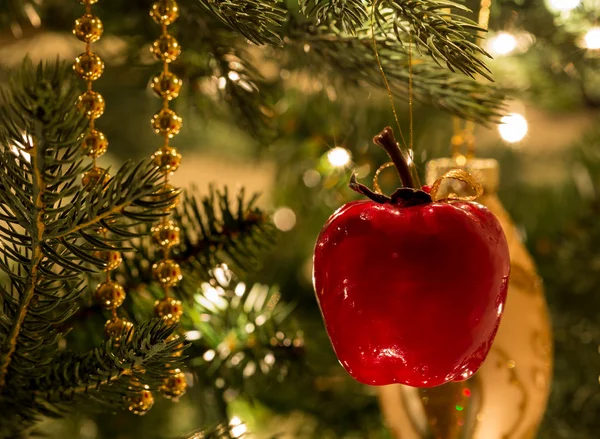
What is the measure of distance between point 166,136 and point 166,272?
0.25ft

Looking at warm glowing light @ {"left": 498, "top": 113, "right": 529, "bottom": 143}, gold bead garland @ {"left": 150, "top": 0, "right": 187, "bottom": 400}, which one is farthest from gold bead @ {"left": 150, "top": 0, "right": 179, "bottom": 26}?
warm glowing light @ {"left": 498, "top": 113, "right": 529, "bottom": 143}

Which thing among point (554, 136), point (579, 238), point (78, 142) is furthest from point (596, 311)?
point (554, 136)

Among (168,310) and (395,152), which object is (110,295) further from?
(395,152)

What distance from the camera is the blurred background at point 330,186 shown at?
0.48m

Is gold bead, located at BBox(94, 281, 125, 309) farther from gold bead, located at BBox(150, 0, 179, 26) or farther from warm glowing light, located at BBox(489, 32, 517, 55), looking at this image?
warm glowing light, located at BBox(489, 32, 517, 55)

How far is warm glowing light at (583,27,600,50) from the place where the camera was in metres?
0.61

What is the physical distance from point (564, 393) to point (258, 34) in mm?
582

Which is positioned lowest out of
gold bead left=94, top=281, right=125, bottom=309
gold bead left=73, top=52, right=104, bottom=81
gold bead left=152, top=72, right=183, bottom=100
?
gold bead left=94, top=281, right=125, bottom=309

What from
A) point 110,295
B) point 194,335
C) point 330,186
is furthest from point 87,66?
point 330,186

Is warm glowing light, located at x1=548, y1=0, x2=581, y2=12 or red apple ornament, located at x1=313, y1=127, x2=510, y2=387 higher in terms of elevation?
warm glowing light, located at x1=548, y1=0, x2=581, y2=12

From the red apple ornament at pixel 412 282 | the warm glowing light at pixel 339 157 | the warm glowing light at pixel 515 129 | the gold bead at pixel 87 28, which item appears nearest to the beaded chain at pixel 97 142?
the gold bead at pixel 87 28

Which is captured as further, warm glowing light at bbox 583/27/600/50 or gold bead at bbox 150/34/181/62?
→ warm glowing light at bbox 583/27/600/50

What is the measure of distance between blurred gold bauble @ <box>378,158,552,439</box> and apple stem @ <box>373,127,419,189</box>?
0.37ft

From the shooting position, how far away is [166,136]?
369mm
